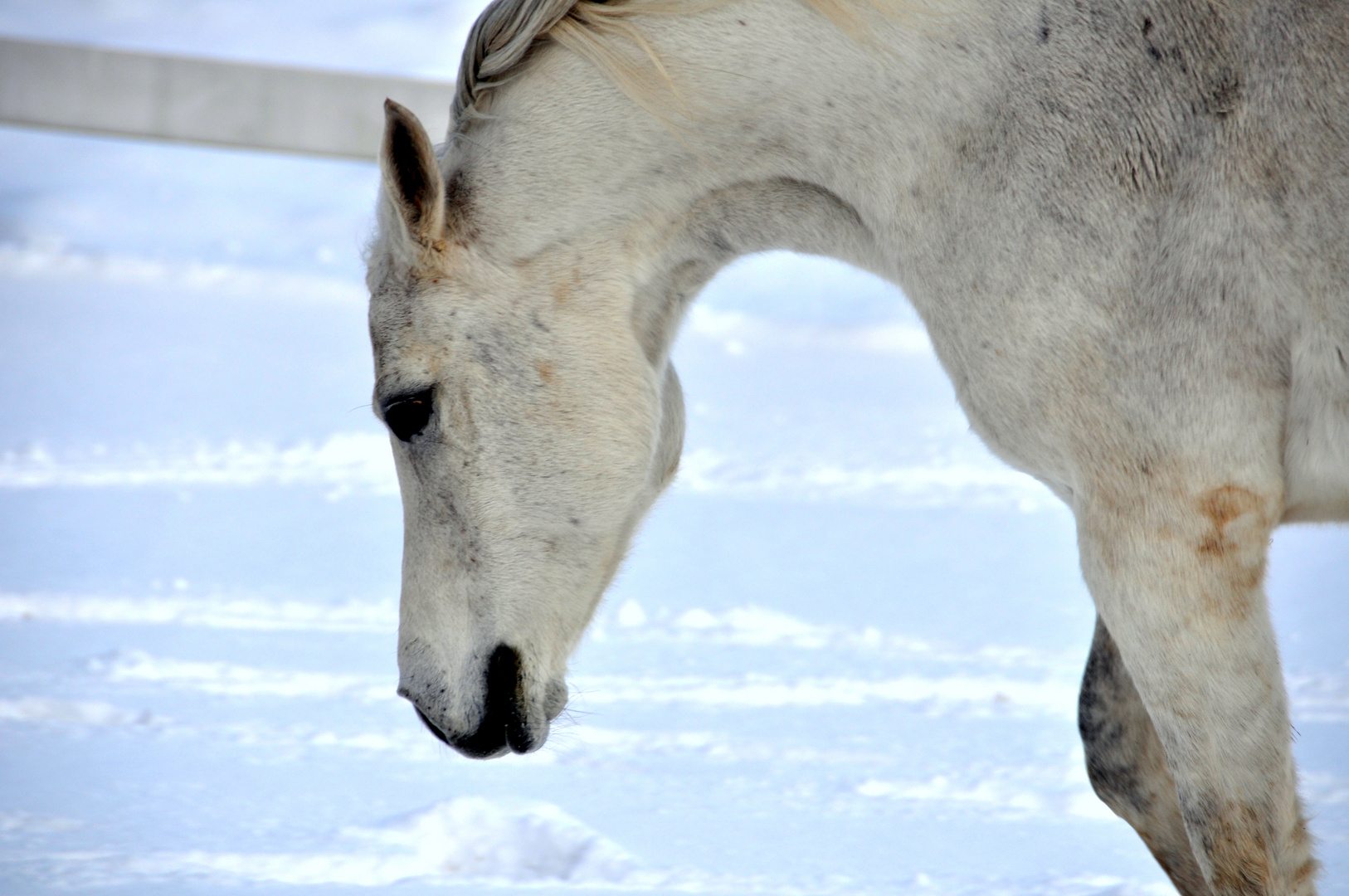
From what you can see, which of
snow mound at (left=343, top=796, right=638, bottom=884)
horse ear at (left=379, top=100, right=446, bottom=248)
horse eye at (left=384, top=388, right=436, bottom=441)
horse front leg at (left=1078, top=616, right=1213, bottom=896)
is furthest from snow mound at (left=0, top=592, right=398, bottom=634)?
horse front leg at (left=1078, top=616, right=1213, bottom=896)

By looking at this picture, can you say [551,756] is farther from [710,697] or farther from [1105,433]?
[1105,433]

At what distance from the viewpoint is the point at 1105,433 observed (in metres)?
1.22

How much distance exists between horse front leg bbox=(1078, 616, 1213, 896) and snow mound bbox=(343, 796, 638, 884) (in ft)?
2.36

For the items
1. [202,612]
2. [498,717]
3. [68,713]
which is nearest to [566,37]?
[498,717]

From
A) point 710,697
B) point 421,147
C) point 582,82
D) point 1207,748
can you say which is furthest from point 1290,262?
point 710,697

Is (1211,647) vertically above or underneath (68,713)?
above

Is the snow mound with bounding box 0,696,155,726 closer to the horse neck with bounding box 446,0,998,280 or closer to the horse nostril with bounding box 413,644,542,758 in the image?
the horse nostril with bounding box 413,644,542,758

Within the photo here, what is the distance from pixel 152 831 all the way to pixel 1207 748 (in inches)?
62.7

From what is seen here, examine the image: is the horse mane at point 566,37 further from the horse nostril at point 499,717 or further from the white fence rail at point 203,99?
the white fence rail at point 203,99

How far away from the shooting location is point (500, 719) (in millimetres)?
1549

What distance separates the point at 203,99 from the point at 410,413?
16.0ft

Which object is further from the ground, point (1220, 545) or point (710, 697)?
point (1220, 545)

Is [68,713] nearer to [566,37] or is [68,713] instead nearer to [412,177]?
[412,177]

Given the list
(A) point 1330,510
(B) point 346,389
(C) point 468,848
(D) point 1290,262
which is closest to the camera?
(D) point 1290,262
